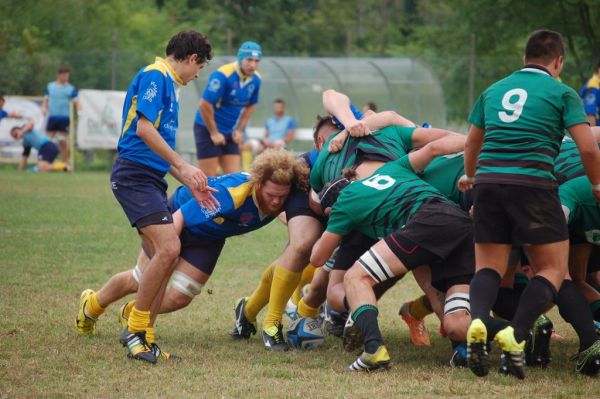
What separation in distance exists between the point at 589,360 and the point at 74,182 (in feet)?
48.0

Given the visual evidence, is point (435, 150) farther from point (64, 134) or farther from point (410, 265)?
point (64, 134)

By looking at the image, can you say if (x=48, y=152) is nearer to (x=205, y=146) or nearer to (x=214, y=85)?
(x=205, y=146)

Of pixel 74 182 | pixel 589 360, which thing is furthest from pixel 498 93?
pixel 74 182

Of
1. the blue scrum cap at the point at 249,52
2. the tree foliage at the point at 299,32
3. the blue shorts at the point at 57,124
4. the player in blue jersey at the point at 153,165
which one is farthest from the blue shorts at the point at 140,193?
the tree foliage at the point at 299,32

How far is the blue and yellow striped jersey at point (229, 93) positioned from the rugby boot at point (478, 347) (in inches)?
318

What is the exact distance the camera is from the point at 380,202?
5.81m

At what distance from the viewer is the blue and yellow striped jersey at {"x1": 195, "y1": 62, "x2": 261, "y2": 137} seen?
12758 mm

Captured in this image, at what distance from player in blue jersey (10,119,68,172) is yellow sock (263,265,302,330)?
51.8 feet

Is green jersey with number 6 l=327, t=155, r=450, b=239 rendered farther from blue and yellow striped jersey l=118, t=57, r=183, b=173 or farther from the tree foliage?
the tree foliage

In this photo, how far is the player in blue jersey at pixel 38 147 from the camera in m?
21.3

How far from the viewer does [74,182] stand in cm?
1892

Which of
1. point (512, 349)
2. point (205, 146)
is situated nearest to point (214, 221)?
point (512, 349)

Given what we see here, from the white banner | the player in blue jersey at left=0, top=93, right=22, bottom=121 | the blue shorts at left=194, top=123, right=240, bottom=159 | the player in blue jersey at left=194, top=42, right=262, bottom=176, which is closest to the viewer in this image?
the player in blue jersey at left=194, top=42, right=262, bottom=176

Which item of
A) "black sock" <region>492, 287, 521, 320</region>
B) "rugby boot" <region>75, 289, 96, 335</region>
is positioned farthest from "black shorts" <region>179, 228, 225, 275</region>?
"black sock" <region>492, 287, 521, 320</region>
